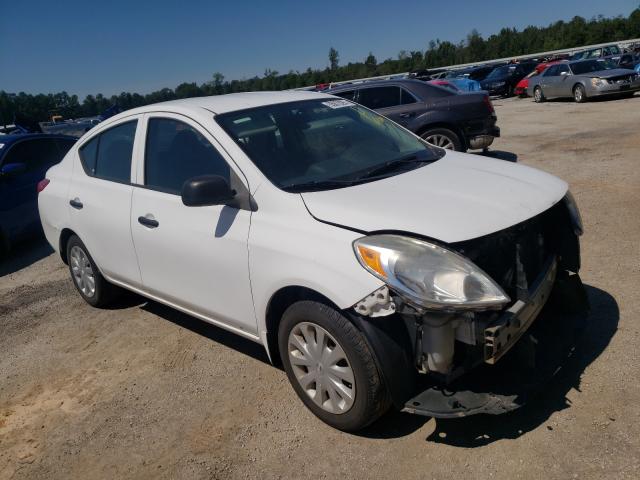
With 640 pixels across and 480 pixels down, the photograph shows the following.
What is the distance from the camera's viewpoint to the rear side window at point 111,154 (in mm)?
4125

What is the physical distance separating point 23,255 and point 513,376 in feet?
23.4

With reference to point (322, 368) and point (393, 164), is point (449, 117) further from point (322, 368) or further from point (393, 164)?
point (322, 368)

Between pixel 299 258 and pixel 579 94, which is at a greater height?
pixel 299 258

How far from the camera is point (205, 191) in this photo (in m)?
2.99

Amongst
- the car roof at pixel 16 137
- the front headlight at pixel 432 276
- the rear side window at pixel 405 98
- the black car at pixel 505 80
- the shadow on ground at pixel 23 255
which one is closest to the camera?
the front headlight at pixel 432 276

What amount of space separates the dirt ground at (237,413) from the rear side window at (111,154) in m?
1.30

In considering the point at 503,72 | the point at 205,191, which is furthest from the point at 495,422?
the point at 503,72

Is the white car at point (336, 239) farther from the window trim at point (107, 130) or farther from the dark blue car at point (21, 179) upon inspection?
the dark blue car at point (21, 179)

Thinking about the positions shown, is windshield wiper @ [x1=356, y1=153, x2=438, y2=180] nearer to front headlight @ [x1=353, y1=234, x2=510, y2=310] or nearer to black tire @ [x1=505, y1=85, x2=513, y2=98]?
front headlight @ [x1=353, y1=234, x2=510, y2=310]

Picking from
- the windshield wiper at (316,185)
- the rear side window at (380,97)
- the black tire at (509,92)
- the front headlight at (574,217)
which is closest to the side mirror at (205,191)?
the windshield wiper at (316,185)

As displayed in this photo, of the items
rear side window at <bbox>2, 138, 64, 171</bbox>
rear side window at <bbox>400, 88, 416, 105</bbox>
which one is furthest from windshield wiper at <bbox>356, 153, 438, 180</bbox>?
rear side window at <bbox>2, 138, 64, 171</bbox>

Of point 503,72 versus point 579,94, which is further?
point 503,72

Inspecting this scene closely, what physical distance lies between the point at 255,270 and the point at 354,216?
66cm

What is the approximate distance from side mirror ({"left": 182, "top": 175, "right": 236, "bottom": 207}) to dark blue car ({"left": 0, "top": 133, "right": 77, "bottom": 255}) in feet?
17.5
